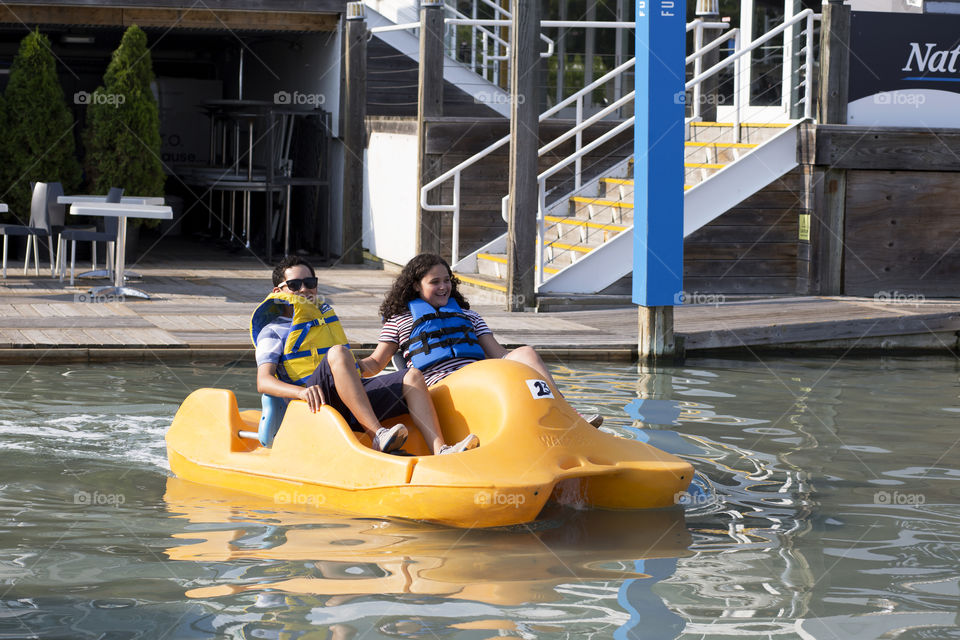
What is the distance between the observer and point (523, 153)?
11.3 m

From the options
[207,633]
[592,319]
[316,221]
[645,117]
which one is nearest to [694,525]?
[207,633]

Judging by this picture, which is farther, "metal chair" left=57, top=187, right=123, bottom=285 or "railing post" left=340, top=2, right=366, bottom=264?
"railing post" left=340, top=2, right=366, bottom=264

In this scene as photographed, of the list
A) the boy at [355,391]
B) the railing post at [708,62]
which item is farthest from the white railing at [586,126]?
the boy at [355,391]

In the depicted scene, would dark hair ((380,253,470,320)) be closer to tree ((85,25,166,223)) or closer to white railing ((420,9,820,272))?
white railing ((420,9,820,272))

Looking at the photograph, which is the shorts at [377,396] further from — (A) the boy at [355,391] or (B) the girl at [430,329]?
(B) the girl at [430,329]

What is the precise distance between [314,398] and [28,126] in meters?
9.68

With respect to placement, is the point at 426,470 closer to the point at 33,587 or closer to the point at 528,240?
the point at 33,587

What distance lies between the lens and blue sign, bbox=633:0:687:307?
32.2ft

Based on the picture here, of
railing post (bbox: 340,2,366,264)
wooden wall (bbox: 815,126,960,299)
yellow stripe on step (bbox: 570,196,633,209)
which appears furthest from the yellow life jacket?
railing post (bbox: 340,2,366,264)

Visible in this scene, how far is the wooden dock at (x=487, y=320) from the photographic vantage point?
Result: 952cm

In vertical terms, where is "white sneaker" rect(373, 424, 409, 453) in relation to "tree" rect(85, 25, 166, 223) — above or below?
below

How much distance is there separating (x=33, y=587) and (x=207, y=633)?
829 mm

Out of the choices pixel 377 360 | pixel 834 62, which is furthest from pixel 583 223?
pixel 377 360

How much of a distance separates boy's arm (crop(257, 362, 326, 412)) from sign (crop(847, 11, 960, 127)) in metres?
8.04
